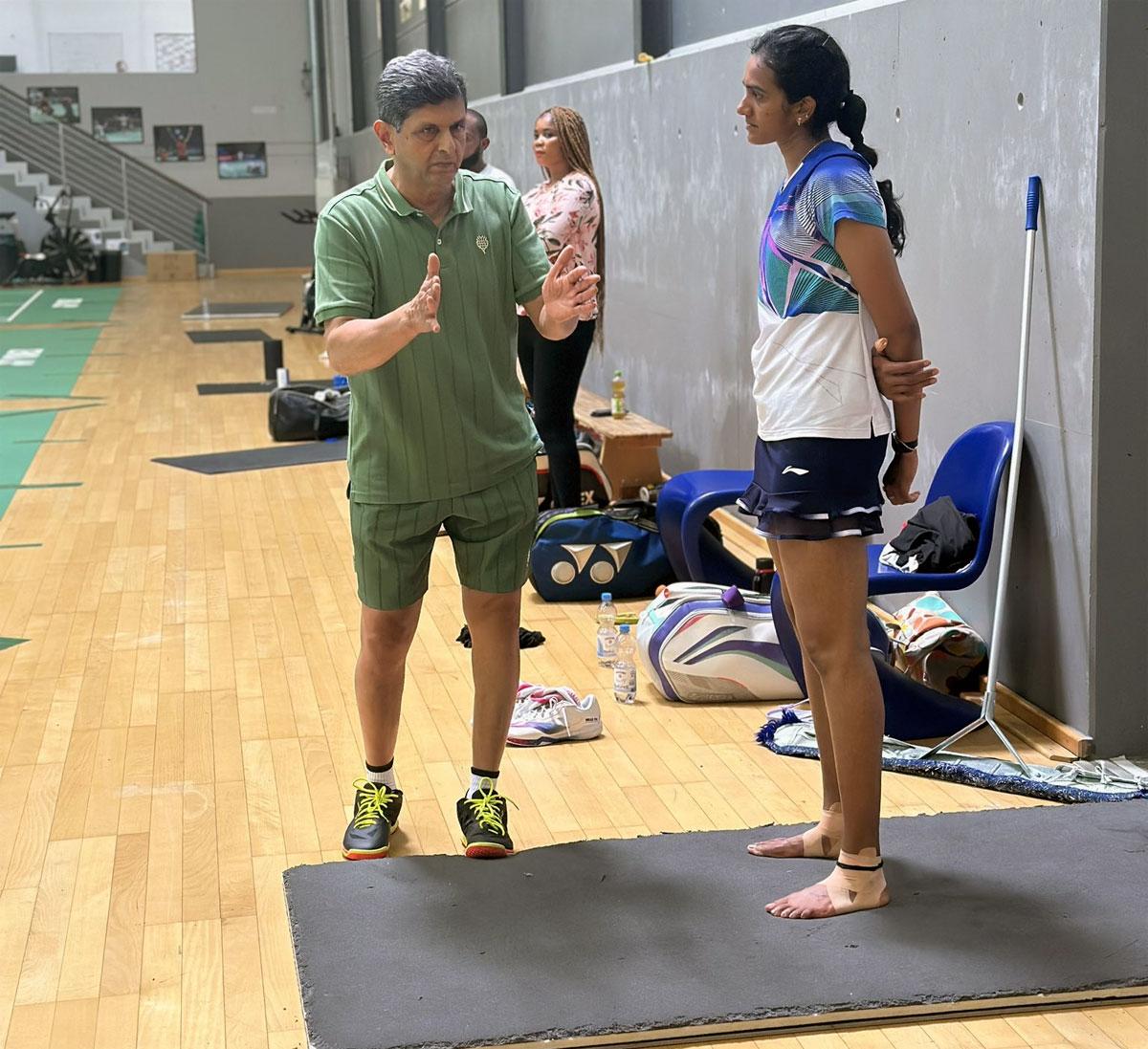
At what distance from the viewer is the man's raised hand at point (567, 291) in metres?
2.93

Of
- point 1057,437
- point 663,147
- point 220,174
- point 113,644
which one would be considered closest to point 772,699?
point 1057,437

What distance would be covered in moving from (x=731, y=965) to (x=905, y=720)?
1.38 metres

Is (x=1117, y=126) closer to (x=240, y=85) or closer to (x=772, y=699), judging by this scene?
(x=772, y=699)

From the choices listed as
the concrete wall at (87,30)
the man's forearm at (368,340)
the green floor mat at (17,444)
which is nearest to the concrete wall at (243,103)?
the concrete wall at (87,30)

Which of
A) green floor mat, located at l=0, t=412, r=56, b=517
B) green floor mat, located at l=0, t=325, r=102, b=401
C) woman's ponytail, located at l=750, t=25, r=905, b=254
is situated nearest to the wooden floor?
green floor mat, located at l=0, t=412, r=56, b=517

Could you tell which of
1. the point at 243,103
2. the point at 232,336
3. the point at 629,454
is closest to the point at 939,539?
the point at 629,454

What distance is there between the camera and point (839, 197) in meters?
2.64

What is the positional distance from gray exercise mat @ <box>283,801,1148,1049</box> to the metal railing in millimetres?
21811

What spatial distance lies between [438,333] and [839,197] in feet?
2.84

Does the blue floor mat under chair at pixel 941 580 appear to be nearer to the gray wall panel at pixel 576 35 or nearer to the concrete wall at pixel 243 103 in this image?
the gray wall panel at pixel 576 35

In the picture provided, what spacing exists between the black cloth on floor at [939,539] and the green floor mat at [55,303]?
14004mm

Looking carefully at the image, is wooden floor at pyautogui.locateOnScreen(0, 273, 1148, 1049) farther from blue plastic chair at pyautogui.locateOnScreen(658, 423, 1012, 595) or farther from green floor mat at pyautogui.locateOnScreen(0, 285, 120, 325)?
green floor mat at pyautogui.locateOnScreen(0, 285, 120, 325)

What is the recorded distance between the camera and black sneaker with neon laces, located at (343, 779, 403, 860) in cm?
329

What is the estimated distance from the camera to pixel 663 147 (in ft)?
23.5
